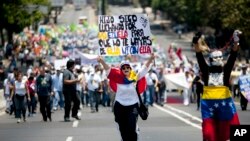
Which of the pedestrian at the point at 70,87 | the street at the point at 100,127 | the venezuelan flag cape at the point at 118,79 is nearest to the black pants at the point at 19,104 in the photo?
the street at the point at 100,127

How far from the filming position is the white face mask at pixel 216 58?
13992mm

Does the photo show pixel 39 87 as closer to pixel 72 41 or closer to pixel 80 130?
pixel 80 130

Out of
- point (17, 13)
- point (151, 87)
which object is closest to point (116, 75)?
point (151, 87)

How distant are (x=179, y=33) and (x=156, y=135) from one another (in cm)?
10357

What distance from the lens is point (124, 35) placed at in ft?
63.6

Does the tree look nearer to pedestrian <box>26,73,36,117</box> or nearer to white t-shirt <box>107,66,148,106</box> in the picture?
pedestrian <box>26,73,36,117</box>

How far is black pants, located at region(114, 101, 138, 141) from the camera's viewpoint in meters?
15.5

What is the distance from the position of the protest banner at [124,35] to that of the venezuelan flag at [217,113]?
15.0ft

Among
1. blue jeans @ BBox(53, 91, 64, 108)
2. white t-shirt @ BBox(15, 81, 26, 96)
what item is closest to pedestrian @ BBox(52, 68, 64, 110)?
blue jeans @ BBox(53, 91, 64, 108)

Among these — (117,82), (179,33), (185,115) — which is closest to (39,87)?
(185,115)

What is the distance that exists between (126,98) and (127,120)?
0.38 meters

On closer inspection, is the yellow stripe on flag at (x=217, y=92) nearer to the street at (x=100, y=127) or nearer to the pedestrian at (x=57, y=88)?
the street at (x=100, y=127)

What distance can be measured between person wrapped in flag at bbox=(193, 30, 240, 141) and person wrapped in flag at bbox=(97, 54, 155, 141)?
6.28 ft

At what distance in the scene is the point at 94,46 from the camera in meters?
63.7
